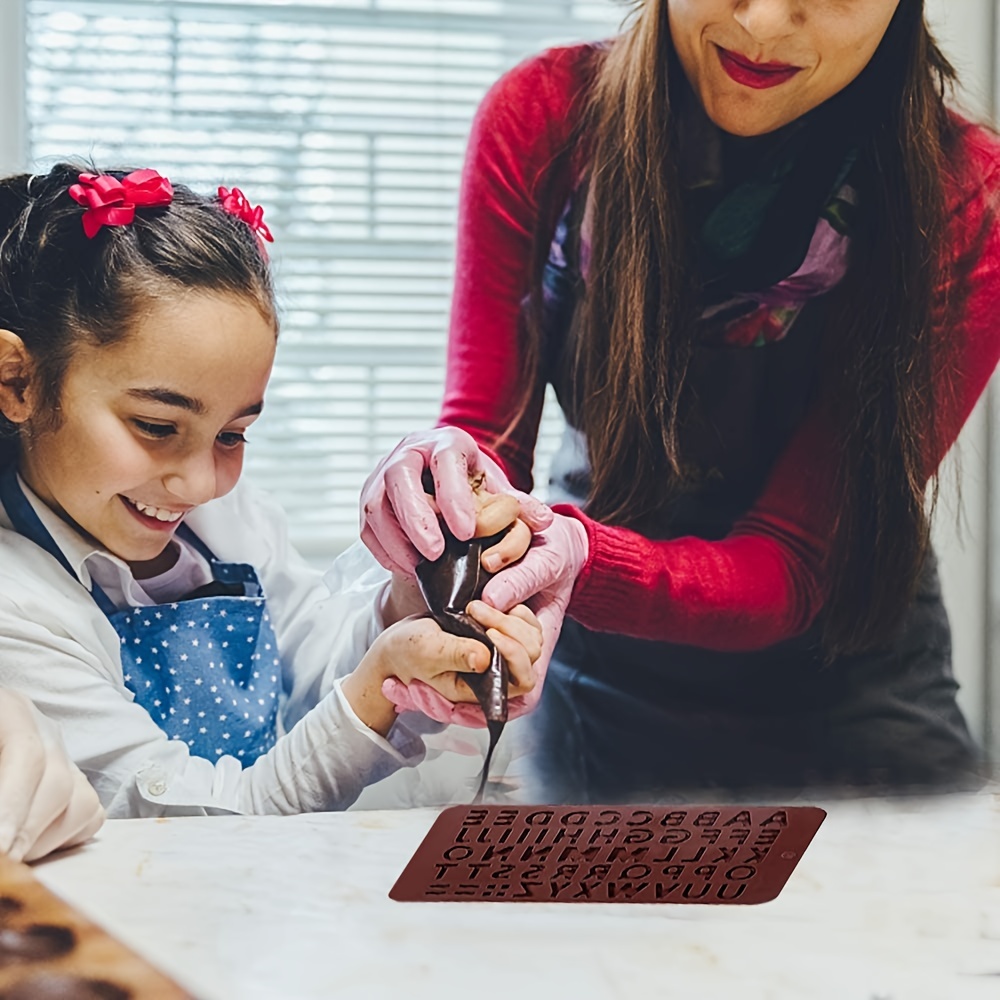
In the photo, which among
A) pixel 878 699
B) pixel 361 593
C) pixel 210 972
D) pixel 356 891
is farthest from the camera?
pixel 878 699

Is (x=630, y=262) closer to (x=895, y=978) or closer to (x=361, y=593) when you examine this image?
(x=361, y=593)

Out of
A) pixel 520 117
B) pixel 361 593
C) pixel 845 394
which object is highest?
Answer: pixel 520 117

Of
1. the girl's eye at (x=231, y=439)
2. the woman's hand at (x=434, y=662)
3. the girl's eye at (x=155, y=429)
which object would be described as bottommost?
the woman's hand at (x=434, y=662)

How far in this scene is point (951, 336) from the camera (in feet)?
3.96

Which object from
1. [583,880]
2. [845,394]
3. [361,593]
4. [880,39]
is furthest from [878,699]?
[880,39]

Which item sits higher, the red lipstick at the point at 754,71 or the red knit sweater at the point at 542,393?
the red lipstick at the point at 754,71

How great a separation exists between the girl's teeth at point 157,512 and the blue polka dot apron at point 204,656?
3cm

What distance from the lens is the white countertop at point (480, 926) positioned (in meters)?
0.83

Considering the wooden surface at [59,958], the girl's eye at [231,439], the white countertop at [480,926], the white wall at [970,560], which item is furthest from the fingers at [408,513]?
the white wall at [970,560]

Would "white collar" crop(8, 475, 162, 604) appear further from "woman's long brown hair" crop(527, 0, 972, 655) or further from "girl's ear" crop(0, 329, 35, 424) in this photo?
Result: "woman's long brown hair" crop(527, 0, 972, 655)

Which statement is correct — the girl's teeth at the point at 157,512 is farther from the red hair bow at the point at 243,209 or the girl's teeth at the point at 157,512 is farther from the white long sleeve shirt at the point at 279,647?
the red hair bow at the point at 243,209

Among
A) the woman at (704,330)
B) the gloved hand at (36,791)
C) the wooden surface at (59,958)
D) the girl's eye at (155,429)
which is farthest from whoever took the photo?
the woman at (704,330)

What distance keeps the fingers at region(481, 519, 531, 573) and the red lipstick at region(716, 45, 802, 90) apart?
0.44 m

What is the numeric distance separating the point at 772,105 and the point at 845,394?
0.88 feet
